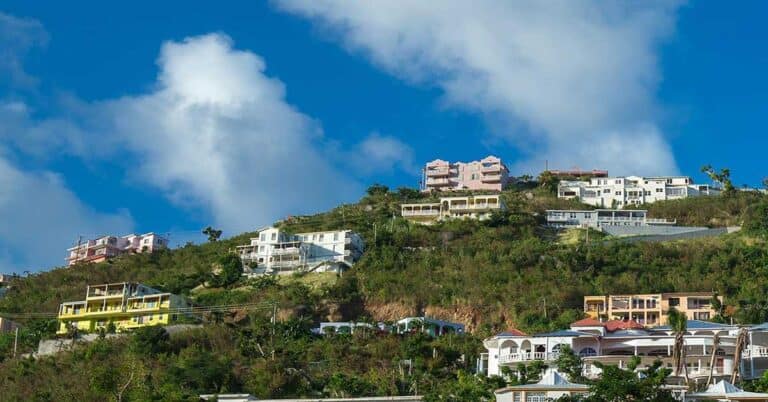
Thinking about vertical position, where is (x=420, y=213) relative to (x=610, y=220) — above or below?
above

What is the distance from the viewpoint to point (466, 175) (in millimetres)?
131125

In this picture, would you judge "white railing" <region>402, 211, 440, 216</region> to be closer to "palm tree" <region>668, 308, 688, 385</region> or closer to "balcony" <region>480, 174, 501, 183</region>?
"balcony" <region>480, 174, 501, 183</region>

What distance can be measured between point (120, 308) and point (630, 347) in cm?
4169

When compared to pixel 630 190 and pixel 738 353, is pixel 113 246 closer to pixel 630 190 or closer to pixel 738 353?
pixel 630 190

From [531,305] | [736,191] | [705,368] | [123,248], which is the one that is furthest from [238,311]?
[736,191]

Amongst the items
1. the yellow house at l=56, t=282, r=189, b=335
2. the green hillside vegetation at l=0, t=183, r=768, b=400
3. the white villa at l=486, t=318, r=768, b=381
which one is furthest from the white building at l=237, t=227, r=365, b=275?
the white villa at l=486, t=318, r=768, b=381

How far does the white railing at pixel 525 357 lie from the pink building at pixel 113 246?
68688 mm

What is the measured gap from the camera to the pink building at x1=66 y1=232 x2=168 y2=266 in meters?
123

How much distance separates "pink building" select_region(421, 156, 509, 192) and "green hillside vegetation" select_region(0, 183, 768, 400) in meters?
15.7

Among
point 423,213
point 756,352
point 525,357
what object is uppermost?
point 423,213

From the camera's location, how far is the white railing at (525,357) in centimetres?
5975

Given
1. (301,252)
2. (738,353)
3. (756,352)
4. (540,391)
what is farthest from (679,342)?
(301,252)

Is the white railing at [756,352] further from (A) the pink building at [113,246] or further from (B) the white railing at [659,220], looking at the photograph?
(A) the pink building at [113,246]

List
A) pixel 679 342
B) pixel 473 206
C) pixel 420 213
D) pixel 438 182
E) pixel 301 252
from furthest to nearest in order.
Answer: pixel 438 182 < pixel 420 213 < pixel 473 206 < pixel 301 252 < pixel 679 342
